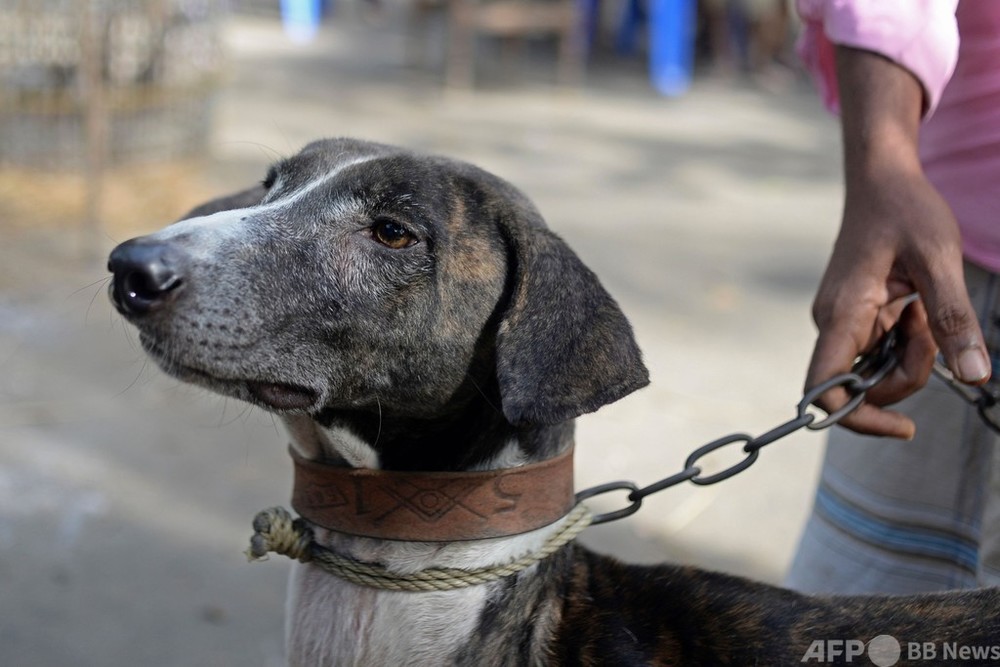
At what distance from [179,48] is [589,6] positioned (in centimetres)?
884

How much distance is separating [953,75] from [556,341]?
Result: 46.4 inches

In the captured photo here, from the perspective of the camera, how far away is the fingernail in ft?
7.18

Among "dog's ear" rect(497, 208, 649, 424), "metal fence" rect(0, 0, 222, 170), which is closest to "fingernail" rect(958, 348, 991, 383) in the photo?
"dog's ear" rect(497, 208, 649, 424)

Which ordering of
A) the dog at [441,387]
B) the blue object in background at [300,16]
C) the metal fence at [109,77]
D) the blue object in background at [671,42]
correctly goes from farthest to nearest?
the blue object in background at [300,16]
the blue object in background at [671,42]
the metal fence at [109,77]
the dog at [441,387]

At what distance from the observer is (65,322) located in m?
5.87

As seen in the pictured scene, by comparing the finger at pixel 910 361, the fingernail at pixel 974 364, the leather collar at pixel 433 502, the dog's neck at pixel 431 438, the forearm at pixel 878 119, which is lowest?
the leather collar at pixel 433 502

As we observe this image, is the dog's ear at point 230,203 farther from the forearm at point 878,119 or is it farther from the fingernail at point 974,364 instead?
the fingernail at point 974,364

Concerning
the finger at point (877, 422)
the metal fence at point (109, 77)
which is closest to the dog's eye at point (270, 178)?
the finger at point (877, 422)

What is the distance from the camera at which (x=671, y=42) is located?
1427 centimetres

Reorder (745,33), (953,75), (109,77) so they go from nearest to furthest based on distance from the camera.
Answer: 1. (953,75)
2. (109,77)
3. (745,33)

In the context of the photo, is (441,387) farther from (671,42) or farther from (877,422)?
(671,42)

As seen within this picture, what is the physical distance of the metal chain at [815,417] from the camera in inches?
88.4

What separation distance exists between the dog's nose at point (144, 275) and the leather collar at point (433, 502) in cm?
47

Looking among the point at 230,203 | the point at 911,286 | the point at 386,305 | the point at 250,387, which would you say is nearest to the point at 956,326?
the point at 911,286
